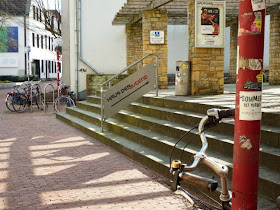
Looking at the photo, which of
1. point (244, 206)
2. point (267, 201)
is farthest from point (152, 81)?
point (244, 206)

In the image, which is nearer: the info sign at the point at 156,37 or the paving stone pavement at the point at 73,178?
the paving stone pavement at the point at 73,178

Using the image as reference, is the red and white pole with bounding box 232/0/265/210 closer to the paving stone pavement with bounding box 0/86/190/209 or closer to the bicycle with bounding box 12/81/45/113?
the paving stone pavement with bounding box 0/86/190/209

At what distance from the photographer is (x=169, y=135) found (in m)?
7.61

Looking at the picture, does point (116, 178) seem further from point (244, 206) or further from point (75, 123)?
point (75, 123)

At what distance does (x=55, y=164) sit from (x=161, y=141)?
1.82 metres

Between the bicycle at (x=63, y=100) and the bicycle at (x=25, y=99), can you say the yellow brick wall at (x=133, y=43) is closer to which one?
the bicycle at (x=63, y=100)

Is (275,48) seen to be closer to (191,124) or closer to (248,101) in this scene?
(191,124)

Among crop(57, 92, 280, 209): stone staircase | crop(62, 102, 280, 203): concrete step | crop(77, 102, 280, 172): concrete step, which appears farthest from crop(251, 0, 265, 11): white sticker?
crop(77, 102, 280, 172): concrete step

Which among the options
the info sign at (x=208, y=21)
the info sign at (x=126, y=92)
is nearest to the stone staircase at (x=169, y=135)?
the info sign at (x=126, y=92)

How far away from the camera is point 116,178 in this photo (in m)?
6.39

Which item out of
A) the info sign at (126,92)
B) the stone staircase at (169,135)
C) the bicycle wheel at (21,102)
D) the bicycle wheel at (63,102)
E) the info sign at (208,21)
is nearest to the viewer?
the stone staircase at (169,135)

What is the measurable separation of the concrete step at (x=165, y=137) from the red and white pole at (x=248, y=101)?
1431 mm

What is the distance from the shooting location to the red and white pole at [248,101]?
3070 mm

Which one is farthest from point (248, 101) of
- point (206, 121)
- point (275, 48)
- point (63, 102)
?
point (63, 102)
